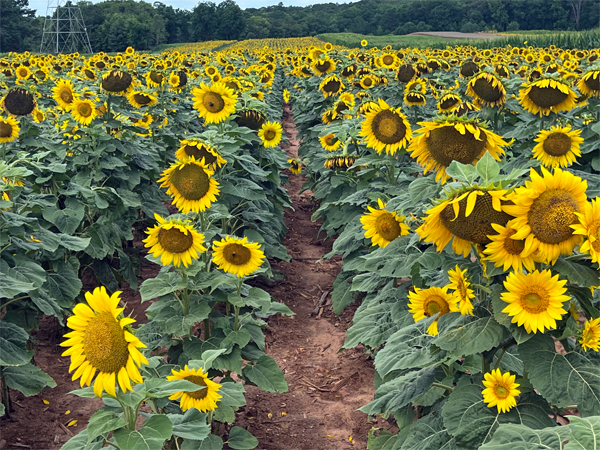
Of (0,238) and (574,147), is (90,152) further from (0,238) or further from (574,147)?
(574,147)

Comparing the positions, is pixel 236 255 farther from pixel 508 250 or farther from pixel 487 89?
pixel 487 89

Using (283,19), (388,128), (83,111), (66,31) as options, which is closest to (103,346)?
(388,128)

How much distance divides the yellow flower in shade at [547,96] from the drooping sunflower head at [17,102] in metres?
5.05

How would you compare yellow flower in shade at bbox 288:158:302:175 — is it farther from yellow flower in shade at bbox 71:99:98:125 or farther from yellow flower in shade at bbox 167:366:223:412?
yellow flower in shade at bbox 167:366:223:412

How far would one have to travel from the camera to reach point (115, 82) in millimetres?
6355

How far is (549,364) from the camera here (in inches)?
89.0

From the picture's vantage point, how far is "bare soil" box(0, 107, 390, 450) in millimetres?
4012

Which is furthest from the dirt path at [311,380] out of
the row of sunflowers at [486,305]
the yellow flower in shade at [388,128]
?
the yellow flower in shade at [388,128]

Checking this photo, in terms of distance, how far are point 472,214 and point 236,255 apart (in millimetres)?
1921

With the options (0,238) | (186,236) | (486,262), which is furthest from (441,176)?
(0,238)

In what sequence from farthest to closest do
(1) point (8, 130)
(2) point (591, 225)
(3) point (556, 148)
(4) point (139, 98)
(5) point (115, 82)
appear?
(4) point (139, 98) < (5) point (115, 82) < (1) point (8, 130) < (3) point (556, 148) < (2) point (591, 225)

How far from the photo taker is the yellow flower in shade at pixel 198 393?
113 inches

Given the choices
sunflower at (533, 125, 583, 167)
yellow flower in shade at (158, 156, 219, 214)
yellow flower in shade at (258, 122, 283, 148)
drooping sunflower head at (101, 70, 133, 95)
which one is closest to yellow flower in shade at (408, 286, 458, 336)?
yellow flower in shade at (158, 156, 219, 214)

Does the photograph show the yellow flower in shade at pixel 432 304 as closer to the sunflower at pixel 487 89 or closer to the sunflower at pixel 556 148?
the sunflower at pixel 556 148
